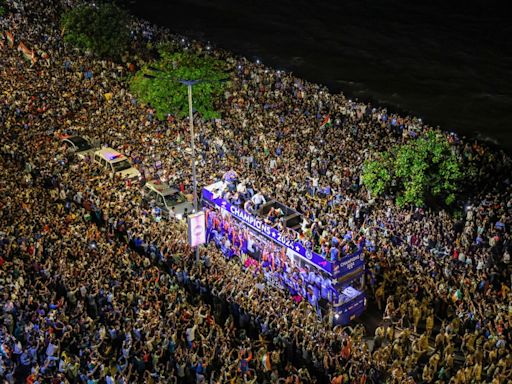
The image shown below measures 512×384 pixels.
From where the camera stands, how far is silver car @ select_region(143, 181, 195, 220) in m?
29.1

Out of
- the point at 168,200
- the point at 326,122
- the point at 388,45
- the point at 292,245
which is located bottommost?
the point at 388,45

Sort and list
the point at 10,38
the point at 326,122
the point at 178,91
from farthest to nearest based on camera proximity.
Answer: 1. the point at 10,38
2. the point at 178,91
3. the point at 326,122

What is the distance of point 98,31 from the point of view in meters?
48.7

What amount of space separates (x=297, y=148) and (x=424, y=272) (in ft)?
41.5

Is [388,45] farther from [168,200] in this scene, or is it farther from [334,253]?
[334,253]

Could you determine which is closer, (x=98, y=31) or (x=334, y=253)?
(x=334, y=253)

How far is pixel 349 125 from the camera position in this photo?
38.0 metres

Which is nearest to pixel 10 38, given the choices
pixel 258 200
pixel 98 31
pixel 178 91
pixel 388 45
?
pixel 98 31

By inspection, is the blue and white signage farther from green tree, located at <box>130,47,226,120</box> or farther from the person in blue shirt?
green tree, located at <box>130,47,226,120</box>

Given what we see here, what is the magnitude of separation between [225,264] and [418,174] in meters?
10.1

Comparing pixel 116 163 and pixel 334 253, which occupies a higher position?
pixel 334 253

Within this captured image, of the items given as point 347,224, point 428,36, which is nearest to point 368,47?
point 428,36

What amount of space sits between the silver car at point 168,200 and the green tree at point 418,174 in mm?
8087

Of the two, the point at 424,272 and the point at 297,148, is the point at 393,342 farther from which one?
the point at 297,148
